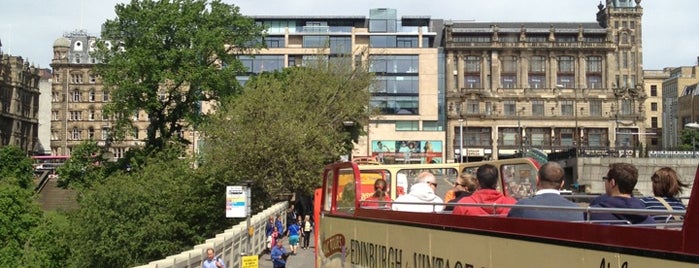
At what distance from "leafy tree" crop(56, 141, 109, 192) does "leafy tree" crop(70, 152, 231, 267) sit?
5764 millimetres

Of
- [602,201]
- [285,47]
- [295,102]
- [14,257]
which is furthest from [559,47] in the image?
[602,201]

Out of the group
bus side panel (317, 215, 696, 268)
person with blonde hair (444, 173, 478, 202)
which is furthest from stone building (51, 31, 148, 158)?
person with blonde hair (444, 173, 478, 202)

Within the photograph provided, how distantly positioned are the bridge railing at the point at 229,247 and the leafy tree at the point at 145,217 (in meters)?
5.83

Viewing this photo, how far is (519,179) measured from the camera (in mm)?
10172

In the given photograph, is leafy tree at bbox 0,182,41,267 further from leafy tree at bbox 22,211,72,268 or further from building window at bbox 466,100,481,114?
building window at bbox 466,100,481,114

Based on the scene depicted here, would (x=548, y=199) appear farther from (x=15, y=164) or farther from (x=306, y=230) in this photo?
(x=15, y=164)

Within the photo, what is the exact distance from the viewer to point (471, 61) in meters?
124

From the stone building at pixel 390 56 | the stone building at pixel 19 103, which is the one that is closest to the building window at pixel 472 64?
the stone building at pixel 390 56

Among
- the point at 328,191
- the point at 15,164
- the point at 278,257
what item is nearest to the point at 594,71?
the point at 15,164

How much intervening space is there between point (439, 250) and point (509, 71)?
119 meters

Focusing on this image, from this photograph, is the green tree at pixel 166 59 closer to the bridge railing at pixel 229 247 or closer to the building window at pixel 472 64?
the bridge railing at pixel 229 247

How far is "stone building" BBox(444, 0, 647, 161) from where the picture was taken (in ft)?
394

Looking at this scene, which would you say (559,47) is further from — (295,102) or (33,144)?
(33,144)

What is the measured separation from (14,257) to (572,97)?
Result: 8310cm
